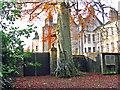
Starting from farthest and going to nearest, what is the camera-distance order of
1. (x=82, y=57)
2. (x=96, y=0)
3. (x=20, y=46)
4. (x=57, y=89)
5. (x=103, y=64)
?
(x=82, y=57), (x=103, y=64), (x=96, y=0), (x=57, y=89), (x=20, y=46)

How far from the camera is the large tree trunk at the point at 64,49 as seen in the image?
222 inches

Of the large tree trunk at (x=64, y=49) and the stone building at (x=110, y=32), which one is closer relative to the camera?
the large tree trunk at (x=64, y=49)

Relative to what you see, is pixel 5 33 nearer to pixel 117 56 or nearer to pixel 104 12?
pixel 104 12

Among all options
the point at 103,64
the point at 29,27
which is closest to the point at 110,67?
the point at 103,64

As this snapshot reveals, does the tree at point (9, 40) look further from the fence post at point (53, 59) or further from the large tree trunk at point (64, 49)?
the fence post at point (53, 59)

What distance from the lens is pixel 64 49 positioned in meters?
5.81

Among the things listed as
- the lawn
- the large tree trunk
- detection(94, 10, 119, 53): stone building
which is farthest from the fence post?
detection(94, 10, 119, 53): stone building

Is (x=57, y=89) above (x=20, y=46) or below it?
below

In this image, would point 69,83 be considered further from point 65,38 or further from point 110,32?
point 110,32

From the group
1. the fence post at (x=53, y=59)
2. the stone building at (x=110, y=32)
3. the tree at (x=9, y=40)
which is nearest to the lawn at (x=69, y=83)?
the tree at (x=9, y=40)

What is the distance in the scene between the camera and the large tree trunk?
5.64 m

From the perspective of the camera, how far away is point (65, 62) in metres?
5.69

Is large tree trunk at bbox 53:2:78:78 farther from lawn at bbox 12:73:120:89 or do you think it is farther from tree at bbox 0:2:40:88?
tree at bbox 0:2:40:88

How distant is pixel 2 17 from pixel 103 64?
511cm
